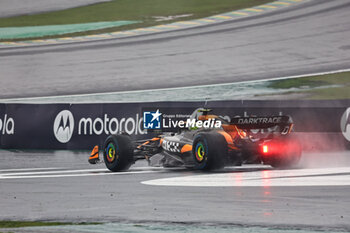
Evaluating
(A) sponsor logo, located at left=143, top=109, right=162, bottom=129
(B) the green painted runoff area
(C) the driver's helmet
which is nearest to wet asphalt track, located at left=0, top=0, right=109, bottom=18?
(B) the green painted runoff area

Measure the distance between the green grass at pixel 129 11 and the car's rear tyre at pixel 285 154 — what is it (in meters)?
24.5

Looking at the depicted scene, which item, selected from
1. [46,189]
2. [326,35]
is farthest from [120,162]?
[326,35]

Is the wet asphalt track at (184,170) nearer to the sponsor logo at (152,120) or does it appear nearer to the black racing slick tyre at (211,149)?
the black racing slick tyre at (211,149)

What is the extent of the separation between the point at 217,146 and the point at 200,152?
522 mm

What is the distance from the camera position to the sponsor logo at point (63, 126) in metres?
20.0

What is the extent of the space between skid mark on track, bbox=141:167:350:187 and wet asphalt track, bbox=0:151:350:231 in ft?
0.05

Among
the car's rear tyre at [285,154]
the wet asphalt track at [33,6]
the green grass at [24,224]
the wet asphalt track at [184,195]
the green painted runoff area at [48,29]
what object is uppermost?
the wet asphalt track at [33,6]

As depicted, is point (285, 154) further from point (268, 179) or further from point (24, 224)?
point (24, 224)

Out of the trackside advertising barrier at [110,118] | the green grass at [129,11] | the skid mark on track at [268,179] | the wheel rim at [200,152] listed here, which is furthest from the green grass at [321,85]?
the green grass at [129,11]

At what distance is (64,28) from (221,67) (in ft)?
43.5

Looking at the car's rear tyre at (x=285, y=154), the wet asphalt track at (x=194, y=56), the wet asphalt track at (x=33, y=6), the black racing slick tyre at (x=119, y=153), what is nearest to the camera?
the car's rear tyre at (x=285, y=154)

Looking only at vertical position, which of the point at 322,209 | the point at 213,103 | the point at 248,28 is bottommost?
the point at 322,209

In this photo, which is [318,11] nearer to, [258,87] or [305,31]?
[305,31]

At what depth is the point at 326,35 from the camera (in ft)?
101
